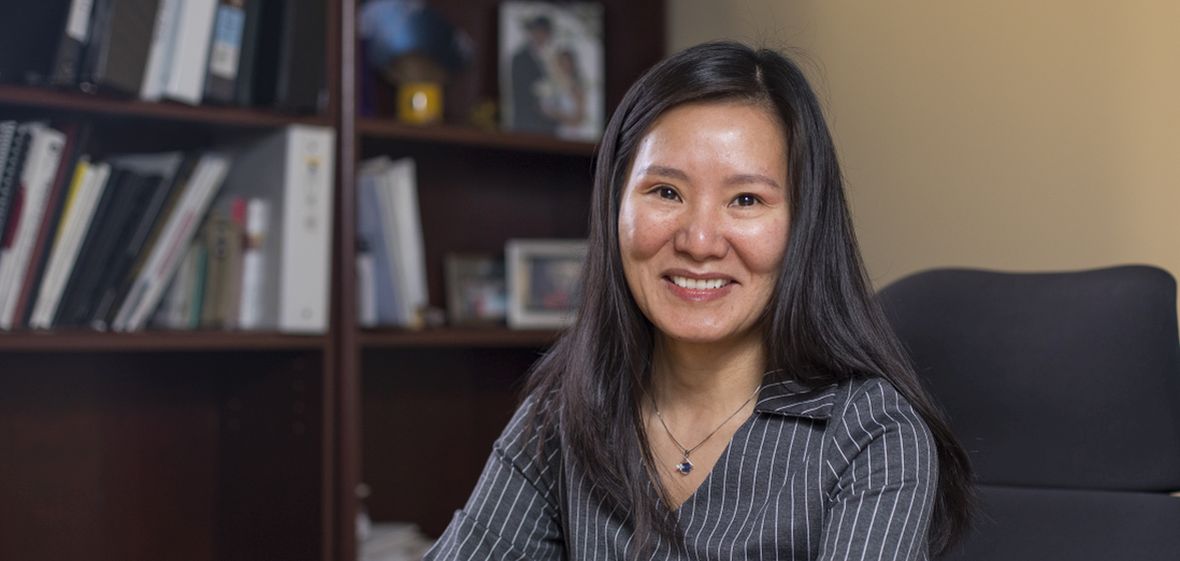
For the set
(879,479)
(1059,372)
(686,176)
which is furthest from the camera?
(1059,372)

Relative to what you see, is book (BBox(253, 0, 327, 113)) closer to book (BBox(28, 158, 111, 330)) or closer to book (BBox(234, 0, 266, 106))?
book (BBox(234, 0, 266, 106))

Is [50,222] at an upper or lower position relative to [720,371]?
upper

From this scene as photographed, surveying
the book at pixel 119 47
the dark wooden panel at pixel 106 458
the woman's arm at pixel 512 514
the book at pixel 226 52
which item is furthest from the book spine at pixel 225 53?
the woman's arm at pixel 512 514

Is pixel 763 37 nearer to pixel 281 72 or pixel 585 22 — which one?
pixel 585 22

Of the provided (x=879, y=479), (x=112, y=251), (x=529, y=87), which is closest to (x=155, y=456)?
(x=112, y=251)

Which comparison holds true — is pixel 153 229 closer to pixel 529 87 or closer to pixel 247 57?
pixel 247 57

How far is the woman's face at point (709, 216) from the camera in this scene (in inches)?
48.1

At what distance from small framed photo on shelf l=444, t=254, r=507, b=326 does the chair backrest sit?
Result: 1.34 meters

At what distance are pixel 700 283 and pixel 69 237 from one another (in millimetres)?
1271

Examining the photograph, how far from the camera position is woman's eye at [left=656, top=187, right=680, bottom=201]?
4.13 ft

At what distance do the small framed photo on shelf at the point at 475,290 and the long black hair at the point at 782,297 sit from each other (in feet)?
4.43

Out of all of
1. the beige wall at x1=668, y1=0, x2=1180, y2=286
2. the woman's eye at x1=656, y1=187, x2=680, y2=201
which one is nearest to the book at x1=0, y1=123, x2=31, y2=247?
the woman's eye at x1=656, y1=187, x2=680, y2=201

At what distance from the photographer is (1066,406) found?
1328 mm

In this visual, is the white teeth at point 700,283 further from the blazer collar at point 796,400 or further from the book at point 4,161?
the book at point 4,161
